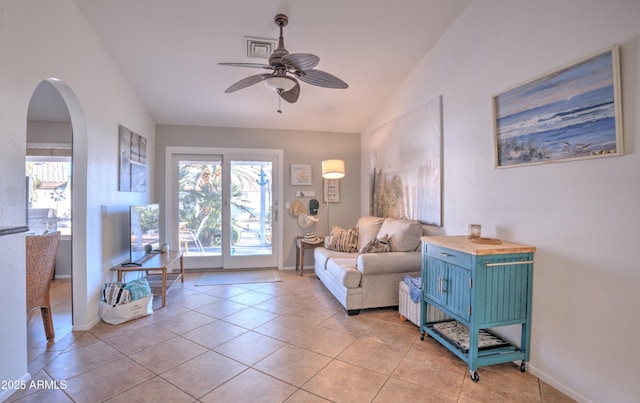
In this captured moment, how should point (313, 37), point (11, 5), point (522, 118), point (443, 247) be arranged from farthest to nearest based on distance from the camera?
1. point (313, 37)
2. point (443, 247)
3. point (522, 118)
4. point (11, 5)

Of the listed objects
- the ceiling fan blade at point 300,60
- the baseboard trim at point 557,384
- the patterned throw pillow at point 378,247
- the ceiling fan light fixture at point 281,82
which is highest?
the ceiling fan blade at point 300,60

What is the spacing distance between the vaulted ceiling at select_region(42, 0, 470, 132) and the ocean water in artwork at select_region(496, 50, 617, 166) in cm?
123

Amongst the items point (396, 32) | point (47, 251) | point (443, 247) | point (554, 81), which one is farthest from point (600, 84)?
point (47, 251)

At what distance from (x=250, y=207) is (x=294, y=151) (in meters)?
1.19

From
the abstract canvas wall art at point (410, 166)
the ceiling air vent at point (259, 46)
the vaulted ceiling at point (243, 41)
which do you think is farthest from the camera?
the abstract canvas wall art at point (410, 166)

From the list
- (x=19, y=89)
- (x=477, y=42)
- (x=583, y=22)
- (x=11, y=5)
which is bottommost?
(x=19, y=89)

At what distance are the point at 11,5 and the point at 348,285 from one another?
10.6ft

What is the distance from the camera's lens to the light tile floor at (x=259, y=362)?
1.83 m

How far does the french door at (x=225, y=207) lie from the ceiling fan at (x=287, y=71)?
2330mm

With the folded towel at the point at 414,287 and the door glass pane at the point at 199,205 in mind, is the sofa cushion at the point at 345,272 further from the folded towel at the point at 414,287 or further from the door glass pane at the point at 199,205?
the door glass pane at the point at 199,205

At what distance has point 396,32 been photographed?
2.95 meters

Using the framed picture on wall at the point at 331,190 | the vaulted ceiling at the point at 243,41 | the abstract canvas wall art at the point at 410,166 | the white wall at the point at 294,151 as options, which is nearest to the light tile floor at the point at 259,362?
the abstract canvas wall art at the point at 410,166

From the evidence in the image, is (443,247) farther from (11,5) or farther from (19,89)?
(11,5)

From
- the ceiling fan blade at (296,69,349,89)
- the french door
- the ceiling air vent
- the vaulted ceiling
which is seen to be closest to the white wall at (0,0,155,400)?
the vaulted ceiling
